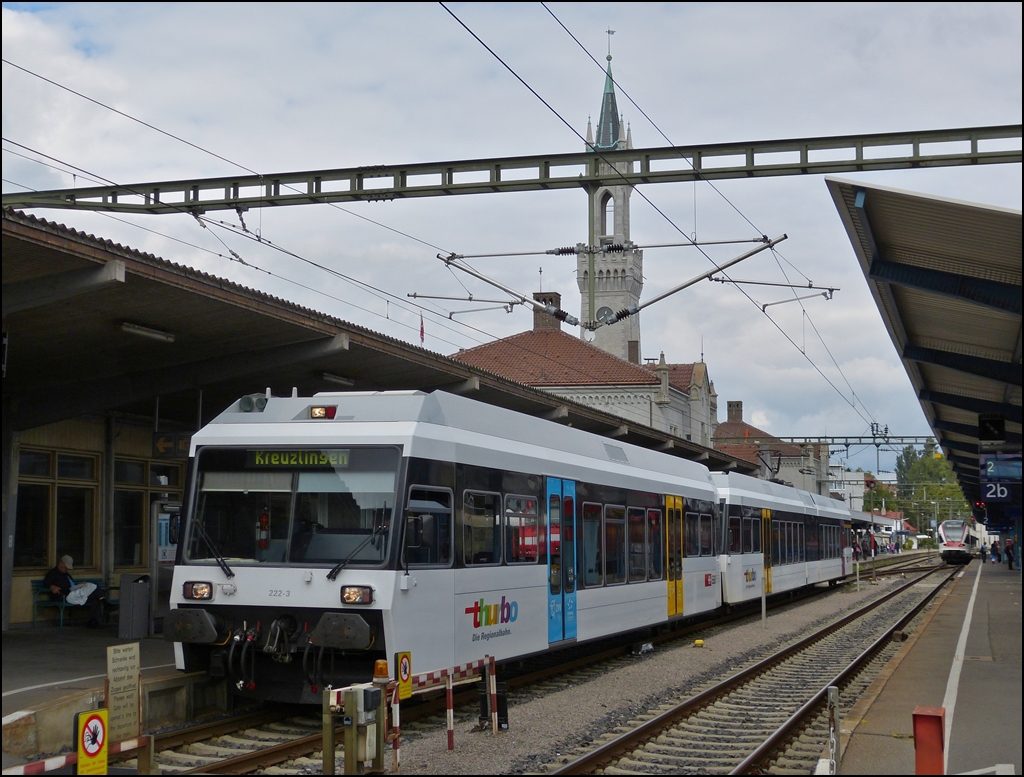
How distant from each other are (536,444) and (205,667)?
15.0ft

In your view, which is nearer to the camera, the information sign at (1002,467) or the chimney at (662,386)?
the information sign at (1002,467)

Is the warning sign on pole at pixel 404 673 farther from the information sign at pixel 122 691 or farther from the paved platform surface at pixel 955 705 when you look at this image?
the paved platform surface at pixel 955 705

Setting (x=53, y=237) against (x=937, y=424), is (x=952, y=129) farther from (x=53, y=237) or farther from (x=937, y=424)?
(x=937, y=424)

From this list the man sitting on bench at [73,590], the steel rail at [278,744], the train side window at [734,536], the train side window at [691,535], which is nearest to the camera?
the steel rail at [278,744]

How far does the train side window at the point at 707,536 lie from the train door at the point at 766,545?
498 centimetres

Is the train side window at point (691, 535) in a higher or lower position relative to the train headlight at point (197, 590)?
higher

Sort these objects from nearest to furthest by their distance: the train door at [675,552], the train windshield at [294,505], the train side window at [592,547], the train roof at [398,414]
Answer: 1. the train windshield at [294,505]
2. the train roof at [398,414]
3. the train side window at [592,547]
4. the train door at [675,552]

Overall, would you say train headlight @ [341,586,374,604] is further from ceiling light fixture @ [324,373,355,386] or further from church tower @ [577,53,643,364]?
church tower @ [577,53,643,364]

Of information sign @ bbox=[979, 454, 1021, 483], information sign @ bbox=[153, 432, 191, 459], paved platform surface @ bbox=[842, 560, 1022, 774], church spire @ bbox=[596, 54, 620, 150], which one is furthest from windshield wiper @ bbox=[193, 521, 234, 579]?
church spire @ bbox=[596, 54, 620, 150]

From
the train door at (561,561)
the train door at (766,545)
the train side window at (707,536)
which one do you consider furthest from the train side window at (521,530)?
the train door at (766,545)

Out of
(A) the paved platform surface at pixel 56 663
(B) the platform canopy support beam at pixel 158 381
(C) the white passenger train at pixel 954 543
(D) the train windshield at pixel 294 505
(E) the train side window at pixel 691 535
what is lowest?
(C) the white passenger train at pixel 954 543

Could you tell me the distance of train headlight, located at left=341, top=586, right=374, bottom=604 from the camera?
10.1 meters

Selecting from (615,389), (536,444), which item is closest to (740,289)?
(536,444)

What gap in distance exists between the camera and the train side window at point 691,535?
1967cm
